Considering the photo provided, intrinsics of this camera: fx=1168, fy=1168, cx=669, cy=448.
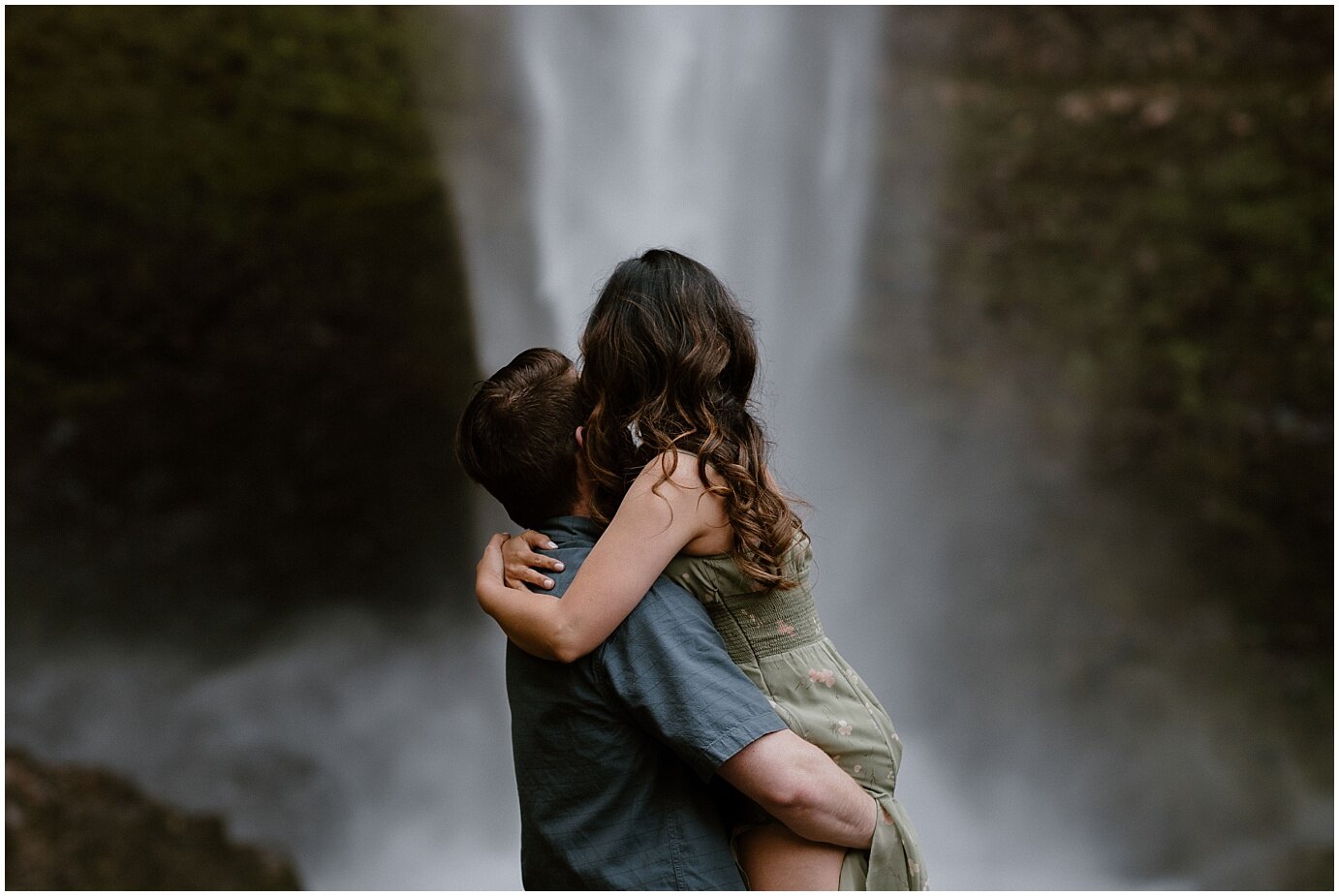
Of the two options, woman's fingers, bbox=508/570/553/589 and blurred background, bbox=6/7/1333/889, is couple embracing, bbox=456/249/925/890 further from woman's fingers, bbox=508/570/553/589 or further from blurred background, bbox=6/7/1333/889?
blurred background, bbox=6/7/1333/889

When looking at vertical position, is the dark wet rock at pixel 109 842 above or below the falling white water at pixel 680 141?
below

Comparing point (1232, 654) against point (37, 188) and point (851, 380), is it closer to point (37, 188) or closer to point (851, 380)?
point (851, 380)

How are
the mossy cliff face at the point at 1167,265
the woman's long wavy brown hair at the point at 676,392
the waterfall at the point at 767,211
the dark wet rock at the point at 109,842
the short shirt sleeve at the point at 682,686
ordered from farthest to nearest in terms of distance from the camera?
the mossy cliff face at the point at 1167,265 < the waterfall at the point at 767,211 < the dark wet rock at the point at 109,842 < the woman's long wavy brown hair at the point at 676,392 < the short shirt sleeve at the point at 682,686

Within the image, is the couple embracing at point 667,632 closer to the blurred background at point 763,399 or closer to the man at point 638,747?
the man at point 638,747

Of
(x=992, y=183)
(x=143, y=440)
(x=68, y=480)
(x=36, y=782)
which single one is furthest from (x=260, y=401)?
(x=992, y=183)

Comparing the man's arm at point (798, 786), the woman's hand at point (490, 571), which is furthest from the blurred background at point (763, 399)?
the man's arm at point (798, 786)

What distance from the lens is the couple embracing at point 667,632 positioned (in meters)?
1.19

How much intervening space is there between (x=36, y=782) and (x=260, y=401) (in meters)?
1.81

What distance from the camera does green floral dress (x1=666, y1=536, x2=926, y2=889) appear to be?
4.16 feet

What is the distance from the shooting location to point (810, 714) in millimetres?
1273

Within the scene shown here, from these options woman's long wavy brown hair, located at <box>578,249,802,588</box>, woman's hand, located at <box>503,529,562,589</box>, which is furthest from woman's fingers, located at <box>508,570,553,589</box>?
woman's long wavy brown hair, located at <box>578,249,802,588</box>

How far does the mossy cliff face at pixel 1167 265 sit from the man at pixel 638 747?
4520 mm

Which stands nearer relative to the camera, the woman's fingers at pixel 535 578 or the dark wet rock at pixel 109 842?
the woman's fingers at pixel 535 578

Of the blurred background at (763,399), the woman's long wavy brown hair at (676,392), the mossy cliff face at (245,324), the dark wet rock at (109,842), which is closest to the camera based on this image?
the woman's long wavy brown hair at (676,392)
